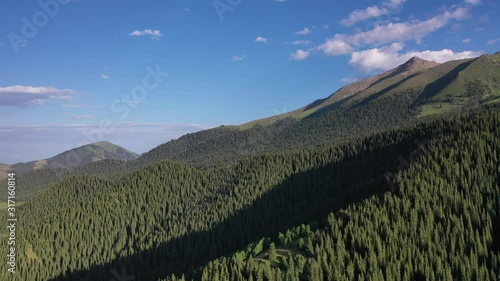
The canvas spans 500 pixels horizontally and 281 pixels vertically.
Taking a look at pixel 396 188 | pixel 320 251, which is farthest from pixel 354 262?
pixel 396 188

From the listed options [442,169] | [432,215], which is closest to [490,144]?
[442,169]

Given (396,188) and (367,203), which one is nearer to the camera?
(367,203)

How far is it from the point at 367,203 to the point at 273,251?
177 ft

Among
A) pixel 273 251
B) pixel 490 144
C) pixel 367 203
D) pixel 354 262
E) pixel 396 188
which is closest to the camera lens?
pixel 354 262

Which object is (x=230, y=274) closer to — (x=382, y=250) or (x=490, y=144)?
(x=382, y=250)

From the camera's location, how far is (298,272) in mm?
102438

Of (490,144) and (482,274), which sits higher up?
(490,144)

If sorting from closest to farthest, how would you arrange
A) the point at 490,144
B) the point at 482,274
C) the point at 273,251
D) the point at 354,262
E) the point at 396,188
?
the point at 482,274 < the point at 354,262 < the point at 273,251 < the point at 396,188 < the point at 490,144

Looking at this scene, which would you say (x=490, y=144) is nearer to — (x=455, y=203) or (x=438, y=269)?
(x=455, y=203)

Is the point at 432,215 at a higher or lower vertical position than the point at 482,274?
higher

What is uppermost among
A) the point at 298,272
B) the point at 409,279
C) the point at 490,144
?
the point at 490,144

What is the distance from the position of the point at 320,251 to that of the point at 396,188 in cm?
7217

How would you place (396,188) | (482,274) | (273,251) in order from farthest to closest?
(396,188) → (273,251) → (482,274)

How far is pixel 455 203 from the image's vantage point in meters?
140
